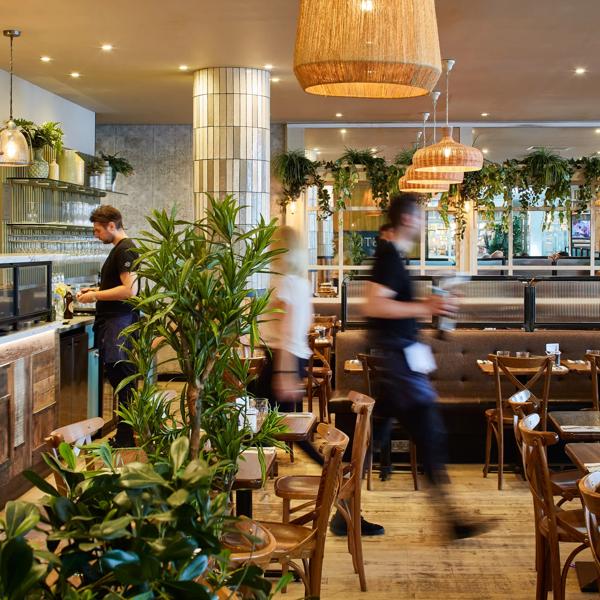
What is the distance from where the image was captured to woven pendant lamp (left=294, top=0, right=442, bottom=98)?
100.0 inches

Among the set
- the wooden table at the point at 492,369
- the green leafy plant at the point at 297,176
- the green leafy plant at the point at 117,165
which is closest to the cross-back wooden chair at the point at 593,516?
the wooden table at the point at 492,369

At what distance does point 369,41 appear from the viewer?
2545mm

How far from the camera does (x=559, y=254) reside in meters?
14.3

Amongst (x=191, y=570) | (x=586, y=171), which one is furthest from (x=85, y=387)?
(x=586, y=171)

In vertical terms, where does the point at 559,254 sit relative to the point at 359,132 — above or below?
below

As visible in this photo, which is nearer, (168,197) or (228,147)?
(228,147)

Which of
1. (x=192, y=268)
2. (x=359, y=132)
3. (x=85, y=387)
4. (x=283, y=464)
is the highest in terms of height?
(x=359, y=132)

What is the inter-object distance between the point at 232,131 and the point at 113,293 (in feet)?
10.6

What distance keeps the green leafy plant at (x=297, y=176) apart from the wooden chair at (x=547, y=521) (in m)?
9.31

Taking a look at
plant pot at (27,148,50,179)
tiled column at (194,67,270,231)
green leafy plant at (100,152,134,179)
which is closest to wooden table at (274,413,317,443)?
tiled column at (194,67,270,231)

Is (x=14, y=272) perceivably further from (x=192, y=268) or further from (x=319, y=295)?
(x=319, y=295)

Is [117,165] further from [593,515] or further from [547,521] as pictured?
[593,515]

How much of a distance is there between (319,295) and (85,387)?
5.91 meters

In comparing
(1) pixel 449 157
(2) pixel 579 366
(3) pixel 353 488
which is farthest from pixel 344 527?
(1) pixel 449 157
